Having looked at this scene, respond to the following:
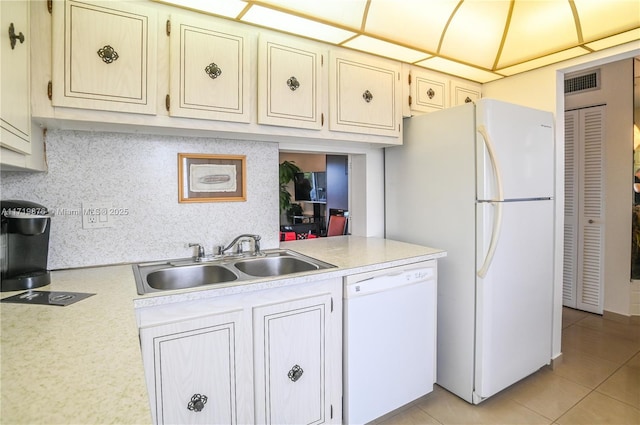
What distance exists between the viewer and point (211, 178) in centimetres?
202

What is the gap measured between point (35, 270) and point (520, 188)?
2507 millimetres

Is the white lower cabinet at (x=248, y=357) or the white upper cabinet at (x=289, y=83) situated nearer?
the white lower cabinet at (x=248, y=357)

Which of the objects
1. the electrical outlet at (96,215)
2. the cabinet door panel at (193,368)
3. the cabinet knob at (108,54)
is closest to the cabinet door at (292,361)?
the cabinet door panel at (193,368)

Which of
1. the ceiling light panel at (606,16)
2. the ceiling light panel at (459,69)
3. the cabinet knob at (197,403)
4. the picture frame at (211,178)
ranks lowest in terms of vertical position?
the cabinet knob at (197,403)

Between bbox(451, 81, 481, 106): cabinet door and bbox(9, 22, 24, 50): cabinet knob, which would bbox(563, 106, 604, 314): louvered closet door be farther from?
bbox(9, 22, 24, 50): cabinet knob

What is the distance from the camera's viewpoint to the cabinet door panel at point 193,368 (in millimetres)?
1284

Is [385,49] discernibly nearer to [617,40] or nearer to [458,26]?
[458,26]

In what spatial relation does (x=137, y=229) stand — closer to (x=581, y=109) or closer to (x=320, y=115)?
(x=320, y=115)

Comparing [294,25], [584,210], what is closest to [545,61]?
[294,25]

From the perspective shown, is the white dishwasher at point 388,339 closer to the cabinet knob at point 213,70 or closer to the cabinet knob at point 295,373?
the cabinet knob at point 295,373

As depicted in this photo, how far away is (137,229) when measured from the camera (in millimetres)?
1816

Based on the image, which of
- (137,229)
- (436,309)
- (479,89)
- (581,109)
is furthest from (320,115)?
(581,109)

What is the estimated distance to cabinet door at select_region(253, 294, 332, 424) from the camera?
1.51m

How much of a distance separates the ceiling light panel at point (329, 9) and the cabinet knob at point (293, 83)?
32 centimetres
